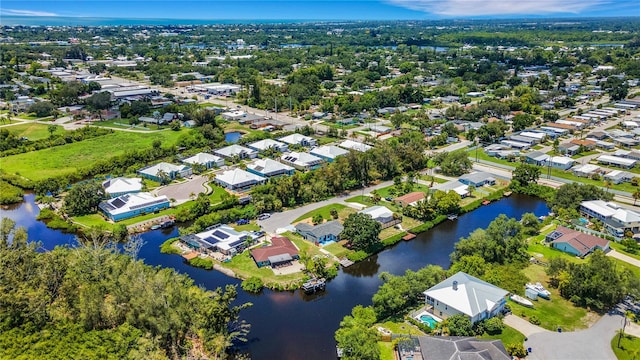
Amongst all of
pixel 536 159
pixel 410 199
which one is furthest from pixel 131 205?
pixel 536 159

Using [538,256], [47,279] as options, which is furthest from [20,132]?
[538,256]

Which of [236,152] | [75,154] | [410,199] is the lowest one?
[75,154]

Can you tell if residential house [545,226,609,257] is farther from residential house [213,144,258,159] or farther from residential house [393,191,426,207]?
residential house [213,144,258,159]

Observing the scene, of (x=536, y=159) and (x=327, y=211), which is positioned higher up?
(x=536, y=159)

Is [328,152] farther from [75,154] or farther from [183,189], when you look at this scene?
[75,154]

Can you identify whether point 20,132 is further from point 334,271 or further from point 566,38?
point 566,38

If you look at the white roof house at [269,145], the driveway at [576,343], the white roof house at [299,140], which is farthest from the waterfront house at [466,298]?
the white roof house at [299,140]

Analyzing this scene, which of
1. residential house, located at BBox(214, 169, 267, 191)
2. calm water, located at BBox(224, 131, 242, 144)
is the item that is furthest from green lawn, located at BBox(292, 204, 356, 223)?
calm water, located at BBox(224, 131, 242, 144)
